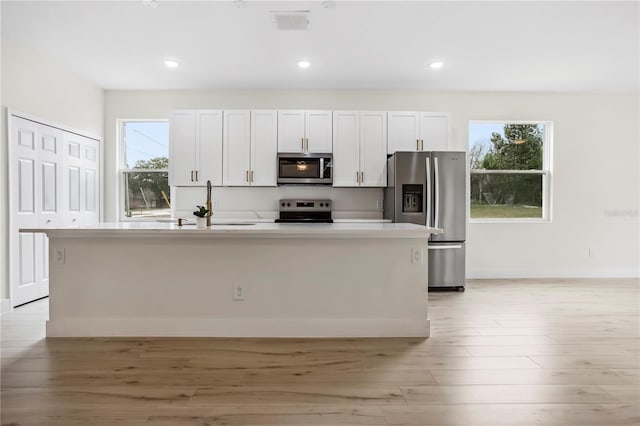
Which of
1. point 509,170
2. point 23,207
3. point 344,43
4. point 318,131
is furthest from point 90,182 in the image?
point 509,170

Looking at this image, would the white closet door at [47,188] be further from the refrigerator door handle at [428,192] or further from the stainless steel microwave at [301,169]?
the refrigerator door handle at [428,192]

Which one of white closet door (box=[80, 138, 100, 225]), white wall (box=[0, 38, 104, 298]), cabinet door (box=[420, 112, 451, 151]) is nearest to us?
white wall (box=[0, 38, 104, 298])

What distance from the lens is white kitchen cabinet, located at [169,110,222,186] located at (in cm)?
516

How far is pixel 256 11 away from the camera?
3320 millimetres

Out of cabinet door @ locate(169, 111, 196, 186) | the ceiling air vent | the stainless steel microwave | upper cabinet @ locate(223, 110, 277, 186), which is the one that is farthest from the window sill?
cabinet door @ locate(169, 111, 196, 186)

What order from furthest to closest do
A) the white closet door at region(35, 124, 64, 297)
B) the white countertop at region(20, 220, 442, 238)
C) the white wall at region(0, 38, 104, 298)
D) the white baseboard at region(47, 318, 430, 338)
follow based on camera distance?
the white closet door at region(35, 124, 64, 297)
the white wall at region(0, 38, 104, 298)
the white baseboard at region(47, 318, 430, 338)
the white countertop at region(20, 220, 442, 238)

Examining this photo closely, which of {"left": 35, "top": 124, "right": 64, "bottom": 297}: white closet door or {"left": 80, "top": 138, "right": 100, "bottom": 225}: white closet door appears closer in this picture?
{"left": 35, "top": 124, "right": 64, "bottom": 297}: white closet door

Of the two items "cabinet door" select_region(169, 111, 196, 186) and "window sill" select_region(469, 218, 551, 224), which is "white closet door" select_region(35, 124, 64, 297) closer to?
"cabinet door" select_region(169, 111, 196, 186)

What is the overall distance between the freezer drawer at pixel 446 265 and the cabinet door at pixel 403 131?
1358 millimetres

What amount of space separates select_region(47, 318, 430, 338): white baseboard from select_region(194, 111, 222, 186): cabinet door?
246 centimetres

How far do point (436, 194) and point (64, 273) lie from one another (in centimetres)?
401

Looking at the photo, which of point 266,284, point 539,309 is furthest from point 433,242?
point 266,284

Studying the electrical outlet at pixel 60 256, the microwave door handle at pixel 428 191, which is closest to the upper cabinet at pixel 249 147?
the microwave door handle at pixel 428 191

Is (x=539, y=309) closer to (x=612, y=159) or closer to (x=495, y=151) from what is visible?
(x=495, y=151)
